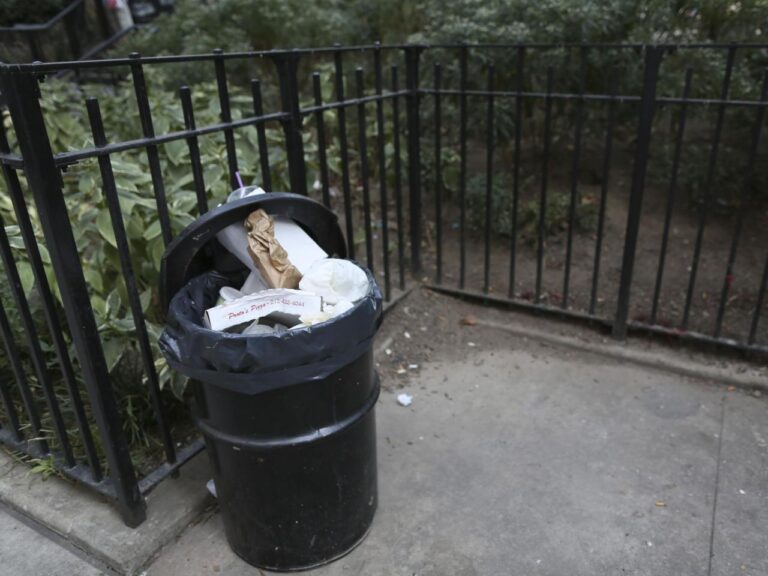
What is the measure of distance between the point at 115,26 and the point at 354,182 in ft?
29.2

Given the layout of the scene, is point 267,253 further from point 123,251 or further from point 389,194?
point 389,194

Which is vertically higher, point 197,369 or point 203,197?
point 203,197

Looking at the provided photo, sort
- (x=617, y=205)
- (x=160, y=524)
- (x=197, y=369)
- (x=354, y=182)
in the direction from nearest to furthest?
(x=197, y=369) → (x=160, y=524) → (x=617, y=205) → (x=354, y=182)

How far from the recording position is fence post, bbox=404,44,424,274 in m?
3.65

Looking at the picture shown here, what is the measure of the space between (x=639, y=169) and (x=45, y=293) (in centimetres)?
276

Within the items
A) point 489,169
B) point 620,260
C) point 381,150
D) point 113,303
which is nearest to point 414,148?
point 381,150

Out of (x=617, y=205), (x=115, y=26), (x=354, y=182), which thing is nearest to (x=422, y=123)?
(x=354, y=182)

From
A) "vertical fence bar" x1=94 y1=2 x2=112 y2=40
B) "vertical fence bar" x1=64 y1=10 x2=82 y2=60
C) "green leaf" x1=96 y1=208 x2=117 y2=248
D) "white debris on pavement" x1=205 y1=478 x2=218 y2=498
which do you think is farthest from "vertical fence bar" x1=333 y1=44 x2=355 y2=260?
"vertical fence bar" x1=94 y1=2 x2=112 y2=40

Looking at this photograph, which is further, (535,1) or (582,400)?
(535,1)

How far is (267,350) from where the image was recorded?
168 centimetres

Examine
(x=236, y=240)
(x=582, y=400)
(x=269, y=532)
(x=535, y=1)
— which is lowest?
(x=582, y=400)

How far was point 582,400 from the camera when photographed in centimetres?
306

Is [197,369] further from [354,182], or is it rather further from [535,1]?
[354,182]

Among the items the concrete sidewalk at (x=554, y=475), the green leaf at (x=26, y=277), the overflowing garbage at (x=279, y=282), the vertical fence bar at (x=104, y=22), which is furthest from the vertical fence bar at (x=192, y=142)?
the vertical fence bar at (x=104, y=22)
